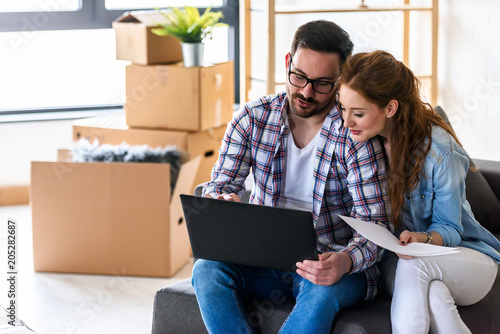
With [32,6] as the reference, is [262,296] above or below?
below

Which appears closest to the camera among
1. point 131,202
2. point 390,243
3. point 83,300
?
point 390,243

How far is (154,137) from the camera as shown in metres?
3.10

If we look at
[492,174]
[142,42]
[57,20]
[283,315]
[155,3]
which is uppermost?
[155,3]

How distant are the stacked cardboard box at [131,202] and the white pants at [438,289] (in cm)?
138

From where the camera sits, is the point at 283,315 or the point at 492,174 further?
the point at 492,174

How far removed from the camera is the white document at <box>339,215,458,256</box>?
1509 mm

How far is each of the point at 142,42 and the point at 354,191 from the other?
5.51ft

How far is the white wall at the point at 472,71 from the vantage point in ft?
9.93

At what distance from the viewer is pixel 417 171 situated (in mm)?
1658

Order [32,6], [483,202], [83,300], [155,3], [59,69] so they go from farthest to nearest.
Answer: [155,3], [59,69], [32,6], [83,300], [483,202]

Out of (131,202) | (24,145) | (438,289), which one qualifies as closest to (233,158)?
(438,289)

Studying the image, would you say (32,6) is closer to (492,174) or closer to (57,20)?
(57,20)

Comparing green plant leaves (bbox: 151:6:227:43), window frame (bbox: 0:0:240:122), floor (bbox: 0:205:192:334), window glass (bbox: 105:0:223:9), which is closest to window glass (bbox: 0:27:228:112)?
window frame (bbox: 0:0:240:122)

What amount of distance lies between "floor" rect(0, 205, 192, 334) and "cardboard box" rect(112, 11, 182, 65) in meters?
0.93
